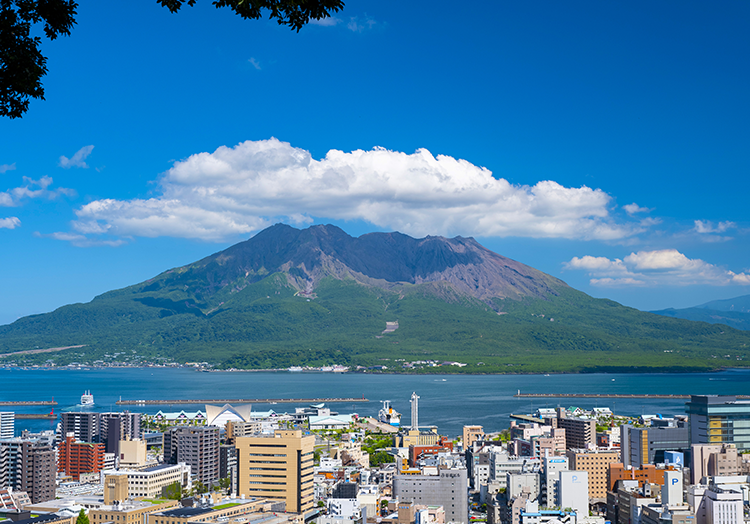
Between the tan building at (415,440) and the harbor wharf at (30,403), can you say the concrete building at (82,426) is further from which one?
the harbor wharf at (30,403)

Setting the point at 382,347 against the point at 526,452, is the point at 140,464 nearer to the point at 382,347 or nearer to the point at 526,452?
the point at 526,452

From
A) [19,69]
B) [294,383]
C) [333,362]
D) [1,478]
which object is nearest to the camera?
[19,69]

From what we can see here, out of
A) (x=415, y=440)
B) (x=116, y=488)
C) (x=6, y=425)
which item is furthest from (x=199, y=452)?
(x=6, y=425)

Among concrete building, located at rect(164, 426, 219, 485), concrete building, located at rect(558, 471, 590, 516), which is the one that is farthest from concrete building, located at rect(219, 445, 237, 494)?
concrete building, located at rect(558, 471, 590, 516)

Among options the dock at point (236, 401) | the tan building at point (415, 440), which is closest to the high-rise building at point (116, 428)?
the tan building at point (415, 440)

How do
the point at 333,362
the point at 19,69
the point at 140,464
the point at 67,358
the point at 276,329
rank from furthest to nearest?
the point at 276,329 → the point at 67,358 → the point at 333,362 → the point at 140,464 → the point at 19,69

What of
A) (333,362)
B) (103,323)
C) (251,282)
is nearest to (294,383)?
(333,362)

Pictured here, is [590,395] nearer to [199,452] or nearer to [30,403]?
[30,403]
